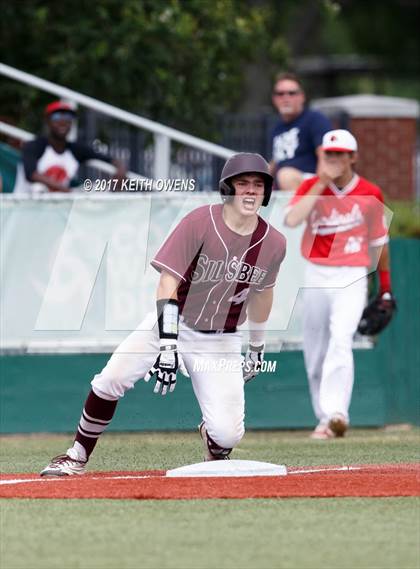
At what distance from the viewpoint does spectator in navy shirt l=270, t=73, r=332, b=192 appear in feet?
40.3

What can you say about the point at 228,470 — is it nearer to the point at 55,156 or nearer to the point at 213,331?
the point at 213,331

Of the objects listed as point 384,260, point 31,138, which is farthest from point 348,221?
point 31,138

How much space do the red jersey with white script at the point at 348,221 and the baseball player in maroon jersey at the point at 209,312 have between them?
257 cm

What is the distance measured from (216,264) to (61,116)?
16.1ft

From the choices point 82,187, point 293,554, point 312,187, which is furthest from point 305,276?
point 293,554

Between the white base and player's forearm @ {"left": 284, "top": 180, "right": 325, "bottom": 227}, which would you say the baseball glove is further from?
the white base

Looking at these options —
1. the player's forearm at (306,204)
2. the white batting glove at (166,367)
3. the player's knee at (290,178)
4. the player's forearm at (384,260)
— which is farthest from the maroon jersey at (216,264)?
the player's knee at (290,178)

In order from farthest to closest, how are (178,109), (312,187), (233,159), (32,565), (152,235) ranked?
(178,109), (152,235), (312,187), (233,159), (32,565)

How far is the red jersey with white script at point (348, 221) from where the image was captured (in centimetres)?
1135

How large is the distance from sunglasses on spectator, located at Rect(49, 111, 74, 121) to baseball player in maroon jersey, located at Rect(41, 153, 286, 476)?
185 inches

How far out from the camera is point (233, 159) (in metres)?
8.45

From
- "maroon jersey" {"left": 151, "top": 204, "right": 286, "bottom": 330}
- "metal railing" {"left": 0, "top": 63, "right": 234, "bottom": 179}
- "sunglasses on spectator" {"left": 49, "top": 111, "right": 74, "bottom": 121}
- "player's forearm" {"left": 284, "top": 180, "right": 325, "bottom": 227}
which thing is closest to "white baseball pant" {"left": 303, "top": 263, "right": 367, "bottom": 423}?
"player's forearm" {"left": 284, "top": 180, "right": 325, "bottom": 227}

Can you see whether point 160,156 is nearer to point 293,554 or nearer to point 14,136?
point 14,136

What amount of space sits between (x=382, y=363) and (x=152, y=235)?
6.67ft
